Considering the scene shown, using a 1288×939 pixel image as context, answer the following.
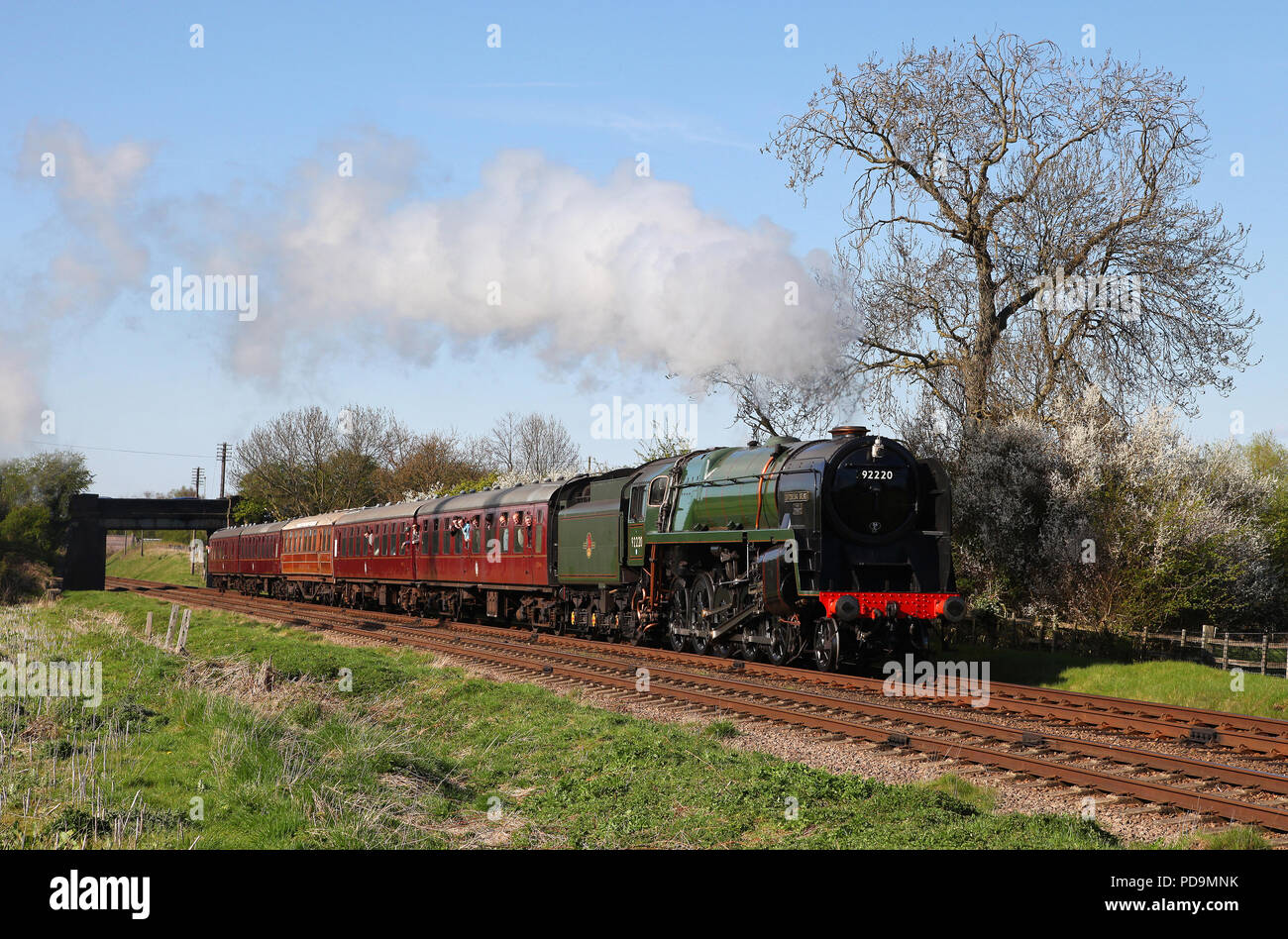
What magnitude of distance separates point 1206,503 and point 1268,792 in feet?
52.1

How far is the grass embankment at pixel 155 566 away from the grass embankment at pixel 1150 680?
70659 mm

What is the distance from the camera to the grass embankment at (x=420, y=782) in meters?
7.96

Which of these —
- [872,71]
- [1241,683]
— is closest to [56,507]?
[872,71]

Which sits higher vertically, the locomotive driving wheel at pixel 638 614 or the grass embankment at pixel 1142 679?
the locomotive driving wheel at pixel 638 614

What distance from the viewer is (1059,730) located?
12375 millimetres

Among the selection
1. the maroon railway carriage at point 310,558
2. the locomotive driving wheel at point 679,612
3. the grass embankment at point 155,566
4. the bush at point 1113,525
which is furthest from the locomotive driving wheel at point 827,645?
the grass embankment at point 155,566

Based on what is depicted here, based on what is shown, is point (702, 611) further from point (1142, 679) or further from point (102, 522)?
point (102, 522)

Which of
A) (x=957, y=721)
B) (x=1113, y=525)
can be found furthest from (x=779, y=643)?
(x=1113, y=525)

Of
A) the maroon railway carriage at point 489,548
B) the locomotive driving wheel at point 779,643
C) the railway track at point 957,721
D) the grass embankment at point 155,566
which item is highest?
the maroon railway carriage at point 489,548

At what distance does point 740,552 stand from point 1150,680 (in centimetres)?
703

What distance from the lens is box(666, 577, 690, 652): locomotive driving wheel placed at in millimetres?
20734

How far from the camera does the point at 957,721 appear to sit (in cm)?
1258

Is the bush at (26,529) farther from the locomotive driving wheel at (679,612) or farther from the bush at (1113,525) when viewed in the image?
the bush at (1113,525)
